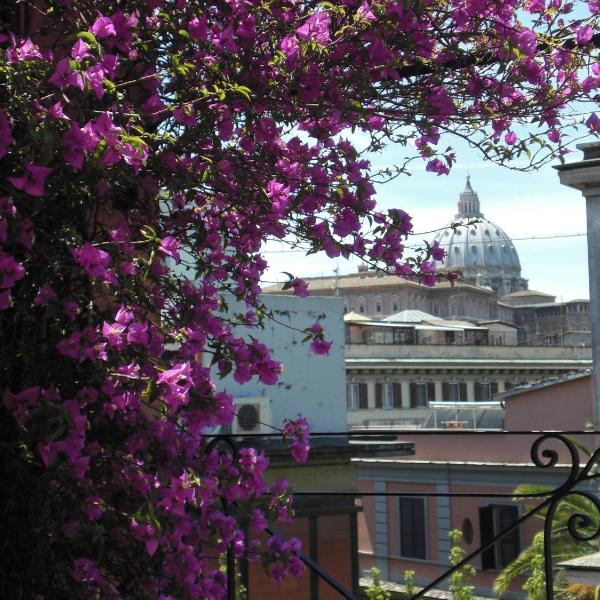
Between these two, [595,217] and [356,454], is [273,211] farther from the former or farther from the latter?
[356,454]

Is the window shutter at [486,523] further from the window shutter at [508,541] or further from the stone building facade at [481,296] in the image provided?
the stone building facade at [481,296]

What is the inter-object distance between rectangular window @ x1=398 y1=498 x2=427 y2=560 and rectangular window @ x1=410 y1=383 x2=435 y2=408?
3278 centimetres

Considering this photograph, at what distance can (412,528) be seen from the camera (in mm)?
38062

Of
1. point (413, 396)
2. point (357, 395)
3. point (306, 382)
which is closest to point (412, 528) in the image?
point (306, 382)

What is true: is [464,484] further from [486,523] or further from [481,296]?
[481,296]

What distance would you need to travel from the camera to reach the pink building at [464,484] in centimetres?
3369

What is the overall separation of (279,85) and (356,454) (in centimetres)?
2234

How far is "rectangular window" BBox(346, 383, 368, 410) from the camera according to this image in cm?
6794

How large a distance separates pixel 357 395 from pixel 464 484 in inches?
1298

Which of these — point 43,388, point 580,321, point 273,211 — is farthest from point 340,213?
point 580,321

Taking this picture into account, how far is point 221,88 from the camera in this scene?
9.71ft

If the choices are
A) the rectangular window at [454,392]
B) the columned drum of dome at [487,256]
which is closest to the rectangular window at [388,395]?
the rectangular window at [454,392]

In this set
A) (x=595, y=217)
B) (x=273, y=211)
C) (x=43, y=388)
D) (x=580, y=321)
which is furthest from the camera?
(x=580, y=321)

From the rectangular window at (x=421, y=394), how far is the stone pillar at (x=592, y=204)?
48.1m
